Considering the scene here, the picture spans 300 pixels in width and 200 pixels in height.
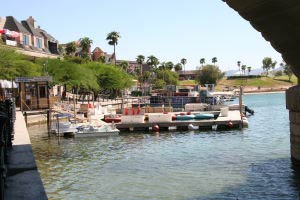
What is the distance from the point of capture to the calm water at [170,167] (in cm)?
1803

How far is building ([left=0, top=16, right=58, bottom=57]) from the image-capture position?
82188 mm

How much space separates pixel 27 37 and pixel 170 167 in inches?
2884

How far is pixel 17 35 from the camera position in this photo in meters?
84.6

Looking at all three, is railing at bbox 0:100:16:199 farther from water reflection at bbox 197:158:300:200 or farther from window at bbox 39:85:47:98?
window at bbox 39:85:47:98

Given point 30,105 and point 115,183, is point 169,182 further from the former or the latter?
point 30,105

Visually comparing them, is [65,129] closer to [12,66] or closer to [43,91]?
[43,91]

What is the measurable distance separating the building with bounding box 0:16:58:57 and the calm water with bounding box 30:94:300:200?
160 feet

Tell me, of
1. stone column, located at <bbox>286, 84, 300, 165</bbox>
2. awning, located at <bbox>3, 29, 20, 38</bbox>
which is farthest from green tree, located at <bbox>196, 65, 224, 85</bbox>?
stone column, located at <bbox>286, 84, 300, 165</bbox>

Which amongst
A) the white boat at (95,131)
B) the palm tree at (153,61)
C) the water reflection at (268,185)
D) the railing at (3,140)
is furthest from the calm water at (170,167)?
the palm tree at (153,61)

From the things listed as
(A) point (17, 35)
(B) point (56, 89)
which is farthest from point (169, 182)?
(B) point (56, 89)

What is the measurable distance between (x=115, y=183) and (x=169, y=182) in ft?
8.09

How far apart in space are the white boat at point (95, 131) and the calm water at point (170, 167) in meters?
1.06

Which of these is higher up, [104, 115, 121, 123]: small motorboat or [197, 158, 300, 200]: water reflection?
[104, 115, 121, 123]: small motorboat

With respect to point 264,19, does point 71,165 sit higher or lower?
lower
